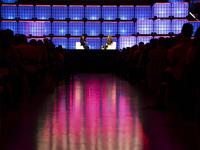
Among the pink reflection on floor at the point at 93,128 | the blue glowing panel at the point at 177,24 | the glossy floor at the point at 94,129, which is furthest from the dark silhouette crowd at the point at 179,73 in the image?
the blue glowing panel at the point at 177,24

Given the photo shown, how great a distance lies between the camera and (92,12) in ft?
54.4

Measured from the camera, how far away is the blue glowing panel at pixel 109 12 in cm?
1658

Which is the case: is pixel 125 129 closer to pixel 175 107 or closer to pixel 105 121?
pixel 105 121

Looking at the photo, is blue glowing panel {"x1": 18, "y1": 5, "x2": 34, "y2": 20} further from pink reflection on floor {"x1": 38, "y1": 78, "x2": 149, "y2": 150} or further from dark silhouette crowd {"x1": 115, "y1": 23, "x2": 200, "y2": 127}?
pink reflection on floor {"x1": 38, "y1": 78, "x2": 149, "y2": 150}

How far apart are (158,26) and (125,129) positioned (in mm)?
13689

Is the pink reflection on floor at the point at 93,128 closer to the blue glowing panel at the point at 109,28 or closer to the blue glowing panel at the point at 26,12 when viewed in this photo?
the blue glowing panel at the point at 109,28

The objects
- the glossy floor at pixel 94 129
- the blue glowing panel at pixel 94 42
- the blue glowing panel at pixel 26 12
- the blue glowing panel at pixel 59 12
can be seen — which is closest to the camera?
the glossy floor at pixel 94 129

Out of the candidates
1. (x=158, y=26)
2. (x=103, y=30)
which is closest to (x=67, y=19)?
(x=103, y=30)

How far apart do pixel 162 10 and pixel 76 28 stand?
12.9ft

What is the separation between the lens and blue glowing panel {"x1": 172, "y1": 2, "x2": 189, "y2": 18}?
52.7 ft

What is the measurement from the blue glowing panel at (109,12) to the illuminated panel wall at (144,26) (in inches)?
46.6

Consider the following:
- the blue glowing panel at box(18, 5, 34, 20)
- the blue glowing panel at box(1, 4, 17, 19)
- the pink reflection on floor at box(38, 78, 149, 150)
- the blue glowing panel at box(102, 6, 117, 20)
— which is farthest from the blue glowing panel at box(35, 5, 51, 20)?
the pink reflection on floor at box(38, 78, 149, 150)

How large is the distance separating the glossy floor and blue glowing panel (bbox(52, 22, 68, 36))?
1191 cm

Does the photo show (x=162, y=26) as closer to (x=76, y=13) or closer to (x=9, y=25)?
(x=76, y=13)
